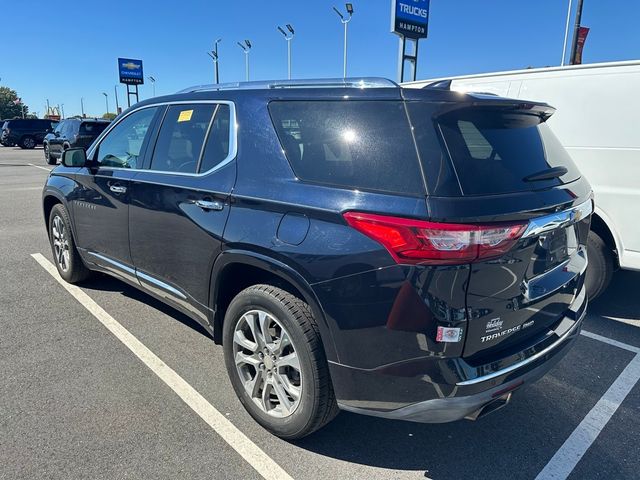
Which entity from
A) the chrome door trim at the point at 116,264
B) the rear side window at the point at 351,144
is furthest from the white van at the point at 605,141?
the chrome door trim at the point at 116,264

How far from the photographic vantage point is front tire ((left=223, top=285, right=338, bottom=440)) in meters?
2.29

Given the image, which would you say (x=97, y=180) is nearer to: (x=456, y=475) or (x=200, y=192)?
(x=200, y=192)

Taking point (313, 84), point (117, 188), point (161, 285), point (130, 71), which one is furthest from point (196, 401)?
point (130, 71)

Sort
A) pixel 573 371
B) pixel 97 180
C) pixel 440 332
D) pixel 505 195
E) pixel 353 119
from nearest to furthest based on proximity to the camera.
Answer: pixel 440 332 < pixel 505 195 < pixel 353 119 < pixel 573 371 < pixel 97 180

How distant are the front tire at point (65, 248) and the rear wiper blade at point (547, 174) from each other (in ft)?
13.4

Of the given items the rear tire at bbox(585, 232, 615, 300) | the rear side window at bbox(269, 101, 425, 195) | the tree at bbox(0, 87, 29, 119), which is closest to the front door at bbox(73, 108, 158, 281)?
the rear side window at bbox(269, 101, 425, 195)

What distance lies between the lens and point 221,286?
2.81 metres

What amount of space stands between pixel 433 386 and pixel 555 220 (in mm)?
1004

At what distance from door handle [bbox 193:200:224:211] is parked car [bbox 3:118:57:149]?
35.5 metres

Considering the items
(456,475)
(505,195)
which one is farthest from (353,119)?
(456,475)

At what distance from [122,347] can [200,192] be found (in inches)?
59.3

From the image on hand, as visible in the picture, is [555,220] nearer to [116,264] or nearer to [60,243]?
[116,264]

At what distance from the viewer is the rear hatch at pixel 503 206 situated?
1962mm

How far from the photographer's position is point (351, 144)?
2.22 m
